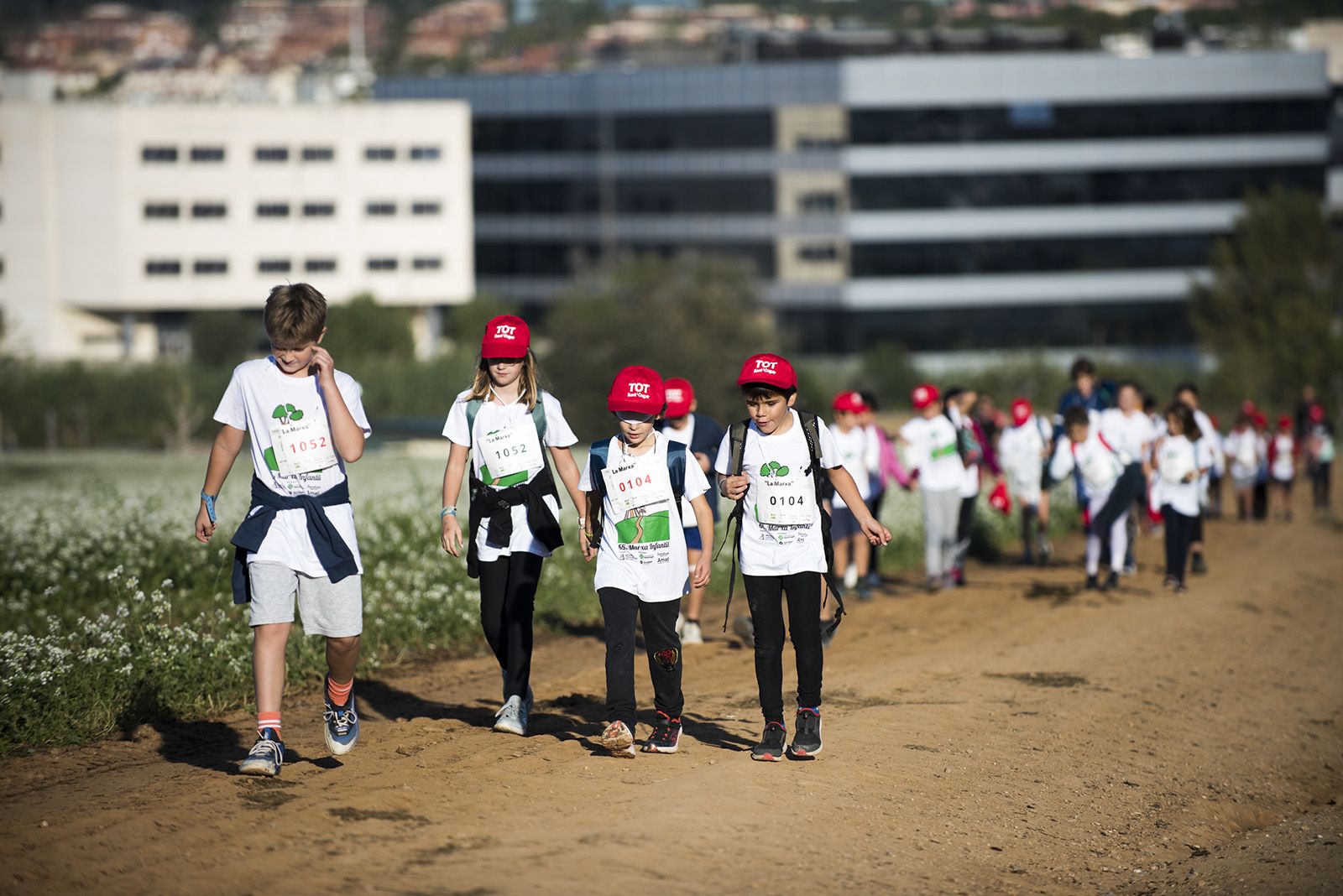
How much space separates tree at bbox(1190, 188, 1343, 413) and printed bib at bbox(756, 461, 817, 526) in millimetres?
60380

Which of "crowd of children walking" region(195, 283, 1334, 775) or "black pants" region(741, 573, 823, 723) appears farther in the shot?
"black pants" region(741, 573, 823, 723)

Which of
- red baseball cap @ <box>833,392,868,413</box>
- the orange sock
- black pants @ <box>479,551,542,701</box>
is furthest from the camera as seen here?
red baseball cap @ <box>833,392,868,413</box>

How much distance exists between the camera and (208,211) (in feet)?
277

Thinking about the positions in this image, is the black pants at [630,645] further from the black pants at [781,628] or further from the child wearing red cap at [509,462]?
the child wearing red cap at [509,462]

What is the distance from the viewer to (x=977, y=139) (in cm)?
8162

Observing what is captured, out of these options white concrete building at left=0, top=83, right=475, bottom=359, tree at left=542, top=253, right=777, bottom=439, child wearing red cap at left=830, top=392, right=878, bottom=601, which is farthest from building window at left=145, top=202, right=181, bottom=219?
child wearing red cap at left=830, top=392, right=878, bottom=601

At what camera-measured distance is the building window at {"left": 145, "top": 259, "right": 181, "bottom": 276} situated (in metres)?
84.2

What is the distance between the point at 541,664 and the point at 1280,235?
67302 mm

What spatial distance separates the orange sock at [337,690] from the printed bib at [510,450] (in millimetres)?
1398

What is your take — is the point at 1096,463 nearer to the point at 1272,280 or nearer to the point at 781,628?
the point at 781,628

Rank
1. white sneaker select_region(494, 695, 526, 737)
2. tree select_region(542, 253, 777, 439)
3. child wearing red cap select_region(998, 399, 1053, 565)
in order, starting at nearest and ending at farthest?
white sneaker select_region(494, 695, 526, 737), child wearing red cap select_region(998, 399, 1053, 565), tree select_region(542, 253, 777, 439)

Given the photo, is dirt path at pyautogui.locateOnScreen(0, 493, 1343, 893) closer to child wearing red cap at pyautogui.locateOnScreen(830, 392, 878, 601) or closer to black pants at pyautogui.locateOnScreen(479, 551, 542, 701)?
black pants at pyautogui.locateOnScreen(479, 551, 542, 701)

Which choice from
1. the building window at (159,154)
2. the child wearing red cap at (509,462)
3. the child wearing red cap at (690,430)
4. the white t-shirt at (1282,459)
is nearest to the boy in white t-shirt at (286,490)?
the child wearing red cap at (509,462)

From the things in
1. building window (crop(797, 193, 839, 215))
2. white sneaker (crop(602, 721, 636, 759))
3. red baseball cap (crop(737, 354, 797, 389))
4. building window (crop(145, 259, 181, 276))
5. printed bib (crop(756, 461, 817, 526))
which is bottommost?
white sneaker (crop(602, 721, 636, 759))
